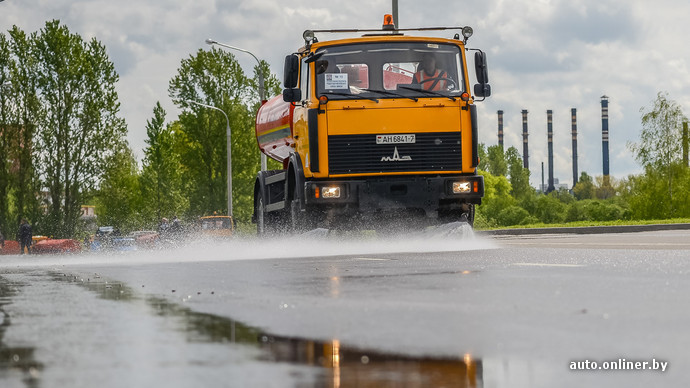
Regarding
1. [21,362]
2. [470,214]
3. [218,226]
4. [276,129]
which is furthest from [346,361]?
[218,226]

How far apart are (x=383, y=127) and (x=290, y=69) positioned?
5.70ft

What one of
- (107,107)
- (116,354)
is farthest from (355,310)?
(107,107)

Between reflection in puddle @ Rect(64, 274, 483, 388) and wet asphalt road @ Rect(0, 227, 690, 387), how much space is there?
0.03ft

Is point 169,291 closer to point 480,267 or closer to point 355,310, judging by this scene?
point 355,310

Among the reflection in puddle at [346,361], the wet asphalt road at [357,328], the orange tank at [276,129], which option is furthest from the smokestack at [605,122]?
the reflection in puddle at [346,361]

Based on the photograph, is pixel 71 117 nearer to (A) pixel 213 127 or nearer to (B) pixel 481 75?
(A) pixel 213 127

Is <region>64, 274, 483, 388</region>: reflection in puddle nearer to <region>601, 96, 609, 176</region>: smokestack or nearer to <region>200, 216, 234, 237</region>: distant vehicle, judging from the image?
<region>200, 216, 234, 237</region>: distant vehicle

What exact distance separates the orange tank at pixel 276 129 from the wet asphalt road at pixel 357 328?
7.81 meters

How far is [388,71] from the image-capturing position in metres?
17.6

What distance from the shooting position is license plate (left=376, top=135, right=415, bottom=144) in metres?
17.5

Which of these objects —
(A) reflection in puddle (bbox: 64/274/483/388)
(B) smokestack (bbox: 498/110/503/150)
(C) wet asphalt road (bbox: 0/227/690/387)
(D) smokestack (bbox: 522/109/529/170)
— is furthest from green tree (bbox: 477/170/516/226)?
(A) reflection in puddle (bbox: 64/274/483/388)

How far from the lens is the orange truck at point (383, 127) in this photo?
682 inches

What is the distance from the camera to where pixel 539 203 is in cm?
10500

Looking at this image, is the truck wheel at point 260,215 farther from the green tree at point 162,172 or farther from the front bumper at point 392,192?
the green tree at point 162,172
